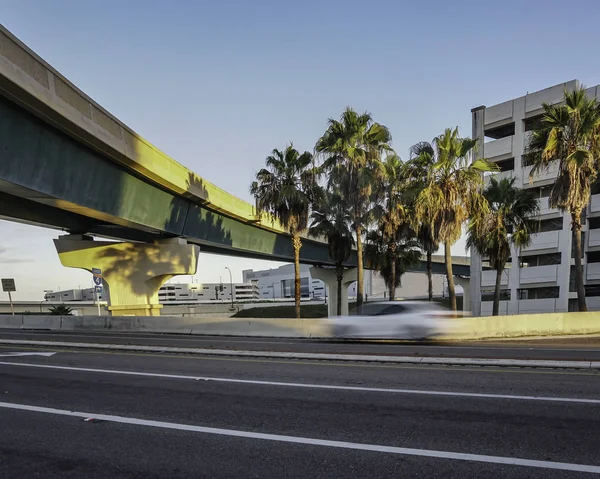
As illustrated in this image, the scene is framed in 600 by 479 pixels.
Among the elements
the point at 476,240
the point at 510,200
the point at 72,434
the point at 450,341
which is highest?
the point at 510,200

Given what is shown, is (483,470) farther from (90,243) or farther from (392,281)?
(392,281)

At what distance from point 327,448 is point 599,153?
21.9 meters

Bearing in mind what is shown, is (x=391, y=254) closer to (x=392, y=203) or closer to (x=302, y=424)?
(x=392, y=203)

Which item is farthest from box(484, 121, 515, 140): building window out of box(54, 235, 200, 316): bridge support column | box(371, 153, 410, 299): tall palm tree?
box(54, 235, 200, 316): bridge support column

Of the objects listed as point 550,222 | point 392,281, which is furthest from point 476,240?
point 550,222

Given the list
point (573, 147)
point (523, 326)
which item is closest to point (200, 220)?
point (523, 326)

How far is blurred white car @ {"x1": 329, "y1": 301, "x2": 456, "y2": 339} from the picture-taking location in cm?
1745

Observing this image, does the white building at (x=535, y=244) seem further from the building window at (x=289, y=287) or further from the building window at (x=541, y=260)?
the building window at (x=289, y=287)

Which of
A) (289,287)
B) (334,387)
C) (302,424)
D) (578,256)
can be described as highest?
(578,256)

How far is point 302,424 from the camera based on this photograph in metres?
6.05

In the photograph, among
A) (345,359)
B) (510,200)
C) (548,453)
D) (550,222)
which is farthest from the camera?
(550,222)

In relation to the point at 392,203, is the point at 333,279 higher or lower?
lower

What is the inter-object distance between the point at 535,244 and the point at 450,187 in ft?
76.0

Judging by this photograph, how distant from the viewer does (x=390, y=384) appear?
27.9 feet
